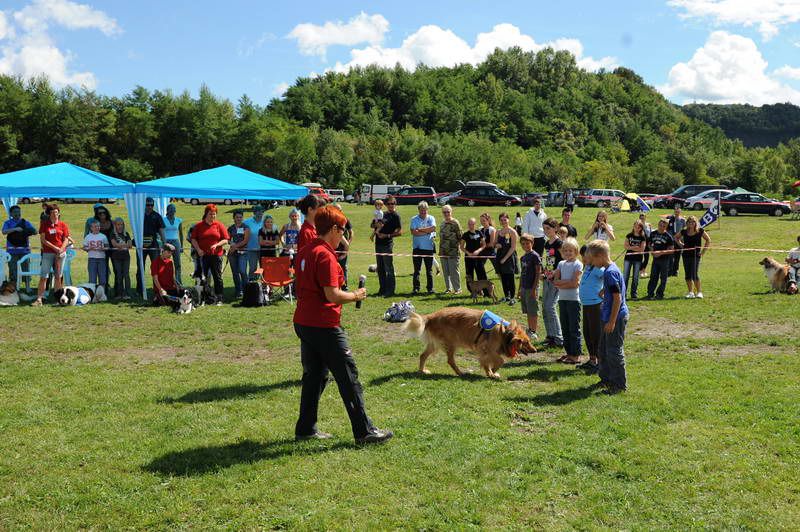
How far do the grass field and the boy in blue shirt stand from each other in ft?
0.78

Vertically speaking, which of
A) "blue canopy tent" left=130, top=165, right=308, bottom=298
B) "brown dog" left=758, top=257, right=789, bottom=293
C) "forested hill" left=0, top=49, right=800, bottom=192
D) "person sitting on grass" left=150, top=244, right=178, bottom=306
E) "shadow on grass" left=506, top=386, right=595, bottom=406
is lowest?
"shadow on grass" left=506, top=386, right=595, bottom=406

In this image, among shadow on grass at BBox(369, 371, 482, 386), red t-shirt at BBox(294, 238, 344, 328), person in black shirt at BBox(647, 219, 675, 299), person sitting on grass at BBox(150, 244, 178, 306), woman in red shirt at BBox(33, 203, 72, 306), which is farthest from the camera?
person in black shirt at BBox(647, 219, 675, 299)

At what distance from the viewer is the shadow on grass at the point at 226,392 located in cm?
643

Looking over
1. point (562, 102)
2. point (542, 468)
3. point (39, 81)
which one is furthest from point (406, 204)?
point (562, 102)

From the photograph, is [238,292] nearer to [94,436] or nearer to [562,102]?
[94,436]

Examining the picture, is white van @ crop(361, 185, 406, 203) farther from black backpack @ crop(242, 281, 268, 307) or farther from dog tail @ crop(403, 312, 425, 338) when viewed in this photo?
dog tail @ crop(403, 312, 425, 338)

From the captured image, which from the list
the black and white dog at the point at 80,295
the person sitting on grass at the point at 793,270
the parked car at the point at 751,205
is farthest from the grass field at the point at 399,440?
the parked car at the point at 751,205

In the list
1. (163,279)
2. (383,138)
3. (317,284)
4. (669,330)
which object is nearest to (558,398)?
(317,284)

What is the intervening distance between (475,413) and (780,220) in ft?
108

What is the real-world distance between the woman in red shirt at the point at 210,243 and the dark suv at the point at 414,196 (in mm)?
33624

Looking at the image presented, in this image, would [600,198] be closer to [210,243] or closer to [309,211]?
[210,243]

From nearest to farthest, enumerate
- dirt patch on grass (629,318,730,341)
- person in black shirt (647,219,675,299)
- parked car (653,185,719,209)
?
1. dirt patch on grass (629,318,730,341)
2. person in black shirt (647,219,675,299)
3. parked car (653,185,719,209)

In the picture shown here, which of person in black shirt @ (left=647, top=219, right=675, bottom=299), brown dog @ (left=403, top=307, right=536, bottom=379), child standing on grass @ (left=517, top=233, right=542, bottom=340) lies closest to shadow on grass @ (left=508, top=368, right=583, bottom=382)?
brown dog @ (left=403, top=307, right=536, bottom=379)

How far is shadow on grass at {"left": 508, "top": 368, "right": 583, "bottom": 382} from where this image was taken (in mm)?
7160
